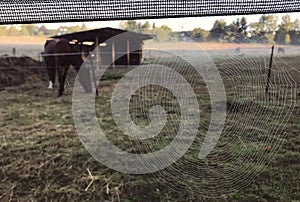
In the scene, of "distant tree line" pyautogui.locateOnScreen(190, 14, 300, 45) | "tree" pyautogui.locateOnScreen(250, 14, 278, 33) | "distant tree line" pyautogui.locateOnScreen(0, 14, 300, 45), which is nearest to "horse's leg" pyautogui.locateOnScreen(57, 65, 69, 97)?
"distant tree line" pyautogui.locateOnScreen(0, 14, 300, 45)

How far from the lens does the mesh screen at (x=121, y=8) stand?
21.6 inches

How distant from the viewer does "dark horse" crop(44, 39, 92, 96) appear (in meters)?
2.60

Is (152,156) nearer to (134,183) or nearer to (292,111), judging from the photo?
(134,183)

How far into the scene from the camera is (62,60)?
8.84 ft

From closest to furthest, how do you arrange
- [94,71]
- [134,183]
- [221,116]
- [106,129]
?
[134,183] < [221,116] < [106,129] < [94,71]

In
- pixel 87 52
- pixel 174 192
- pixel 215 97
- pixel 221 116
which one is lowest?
pixel 174 192

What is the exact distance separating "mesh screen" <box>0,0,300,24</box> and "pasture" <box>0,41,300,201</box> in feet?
1.70

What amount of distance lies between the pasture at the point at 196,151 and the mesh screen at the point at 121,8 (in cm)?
52

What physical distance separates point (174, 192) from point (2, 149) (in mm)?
1069

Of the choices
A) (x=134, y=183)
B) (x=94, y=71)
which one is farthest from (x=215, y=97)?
(x=94, y=71)

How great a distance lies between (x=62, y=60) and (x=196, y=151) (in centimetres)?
186

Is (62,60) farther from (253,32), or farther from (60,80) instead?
(253,32)

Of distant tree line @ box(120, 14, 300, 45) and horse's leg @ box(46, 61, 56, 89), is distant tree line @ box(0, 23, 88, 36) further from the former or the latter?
horse's leg @ box(46, 61, 56, 89)

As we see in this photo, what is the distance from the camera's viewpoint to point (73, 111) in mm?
2291
